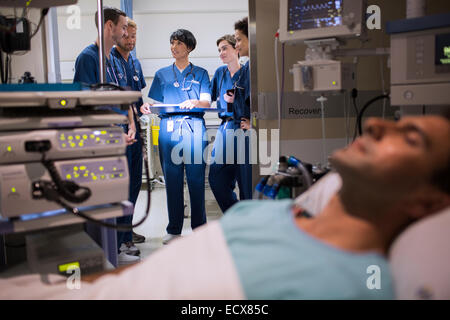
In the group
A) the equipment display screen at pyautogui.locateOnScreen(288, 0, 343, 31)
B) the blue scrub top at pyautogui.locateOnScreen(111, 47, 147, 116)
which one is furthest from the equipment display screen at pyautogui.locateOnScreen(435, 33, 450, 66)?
the blue scrub top at pyautogui.locateOnScreen(111, 47, 147, 116)

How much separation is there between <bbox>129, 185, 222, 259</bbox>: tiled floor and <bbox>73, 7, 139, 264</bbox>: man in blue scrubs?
15.4 inches

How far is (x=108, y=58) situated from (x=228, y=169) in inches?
47.2

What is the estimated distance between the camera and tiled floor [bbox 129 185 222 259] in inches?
131

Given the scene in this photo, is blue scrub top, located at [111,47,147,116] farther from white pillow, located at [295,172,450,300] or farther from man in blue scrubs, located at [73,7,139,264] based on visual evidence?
white pillow, located at [295,172,450,300]

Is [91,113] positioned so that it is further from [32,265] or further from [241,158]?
[241,158]

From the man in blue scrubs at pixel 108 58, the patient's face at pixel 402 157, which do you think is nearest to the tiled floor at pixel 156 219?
the man in blue scrubs at pixel 108 58

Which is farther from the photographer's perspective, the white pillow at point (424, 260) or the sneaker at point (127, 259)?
the sneaker at point (127, 259)

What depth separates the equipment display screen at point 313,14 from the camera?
2.07 metres

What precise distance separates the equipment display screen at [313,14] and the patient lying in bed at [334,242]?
1102 mm

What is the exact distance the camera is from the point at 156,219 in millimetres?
4113

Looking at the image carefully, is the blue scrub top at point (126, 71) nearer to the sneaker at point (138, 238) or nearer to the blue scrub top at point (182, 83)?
the blue scrub top at point (182, 83)
